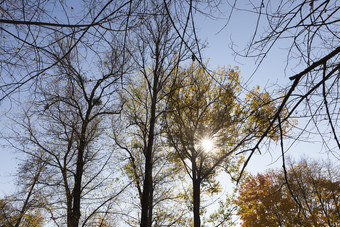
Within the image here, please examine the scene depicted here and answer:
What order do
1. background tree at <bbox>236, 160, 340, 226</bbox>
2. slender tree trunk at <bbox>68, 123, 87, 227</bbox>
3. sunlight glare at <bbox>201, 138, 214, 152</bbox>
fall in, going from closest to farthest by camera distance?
slender tree trunk at <bbox>68, 123, 87, 227</bbox> → sunlight glare at <bbox>201, 138, 214, 152</bbox> → background tree at <bbox>236, 160, 340, 226</bbox>

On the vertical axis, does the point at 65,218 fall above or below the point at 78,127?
below

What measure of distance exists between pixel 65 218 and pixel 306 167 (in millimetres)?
18408

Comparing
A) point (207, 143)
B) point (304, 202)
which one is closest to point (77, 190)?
point (207, 143)

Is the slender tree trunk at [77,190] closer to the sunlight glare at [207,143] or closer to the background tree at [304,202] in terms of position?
the sunlight glare at [207,143]

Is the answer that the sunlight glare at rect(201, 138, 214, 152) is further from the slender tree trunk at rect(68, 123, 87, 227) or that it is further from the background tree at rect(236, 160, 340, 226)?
the background tree at rect(236, 160, 340, 226)

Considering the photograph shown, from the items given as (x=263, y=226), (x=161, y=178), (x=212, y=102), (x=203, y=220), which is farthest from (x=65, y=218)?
(x=263, y=226)

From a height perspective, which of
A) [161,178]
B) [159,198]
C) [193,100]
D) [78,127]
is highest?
[193,100]

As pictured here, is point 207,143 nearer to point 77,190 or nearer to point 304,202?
point 77,190

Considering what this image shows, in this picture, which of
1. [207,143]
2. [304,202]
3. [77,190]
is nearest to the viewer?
[77,190]

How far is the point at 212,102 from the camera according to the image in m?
7.89

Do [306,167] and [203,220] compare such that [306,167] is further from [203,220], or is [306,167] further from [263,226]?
[203,220]

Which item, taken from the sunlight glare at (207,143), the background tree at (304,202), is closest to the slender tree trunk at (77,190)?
the sunlight glare at (207,143)

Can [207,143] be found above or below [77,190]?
above

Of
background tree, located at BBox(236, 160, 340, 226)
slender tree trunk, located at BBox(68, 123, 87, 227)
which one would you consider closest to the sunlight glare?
slender tree trunk, located at BBox(68, 123, 87, 227)
